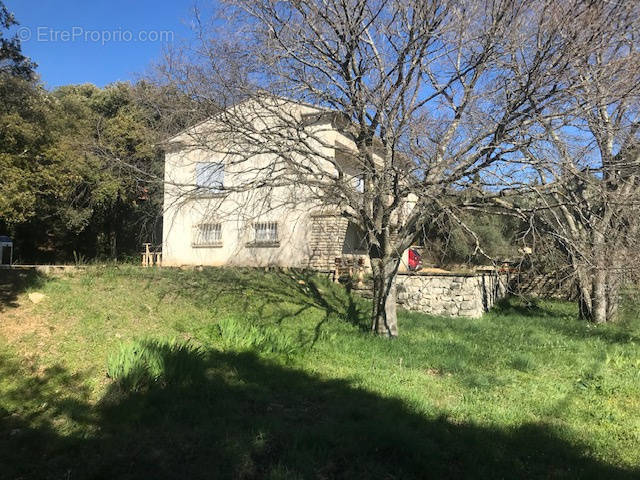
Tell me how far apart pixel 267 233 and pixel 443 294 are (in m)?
8.64

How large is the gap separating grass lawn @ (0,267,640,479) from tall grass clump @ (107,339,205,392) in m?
0.02

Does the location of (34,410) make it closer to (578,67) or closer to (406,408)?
(406,408)

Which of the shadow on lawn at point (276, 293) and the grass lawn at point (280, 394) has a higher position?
the shadow on lawn at point (276, 293)

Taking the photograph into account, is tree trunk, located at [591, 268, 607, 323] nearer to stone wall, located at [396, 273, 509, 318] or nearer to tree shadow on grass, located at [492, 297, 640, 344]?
tree shadow on grass, located at [492, 297, 640, 344]

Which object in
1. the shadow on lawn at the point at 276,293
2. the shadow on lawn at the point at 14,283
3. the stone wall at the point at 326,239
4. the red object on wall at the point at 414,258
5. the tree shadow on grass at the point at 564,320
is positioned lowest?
the tree shadow on grass at the point at 564,320

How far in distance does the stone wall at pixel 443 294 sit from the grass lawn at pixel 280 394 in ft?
8.37

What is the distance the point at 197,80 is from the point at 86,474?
647 centimetres

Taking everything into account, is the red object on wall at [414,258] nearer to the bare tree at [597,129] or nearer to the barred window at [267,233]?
the barred window at [267,233]

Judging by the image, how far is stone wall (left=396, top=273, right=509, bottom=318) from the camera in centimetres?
1259

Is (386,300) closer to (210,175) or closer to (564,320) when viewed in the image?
(210,175)

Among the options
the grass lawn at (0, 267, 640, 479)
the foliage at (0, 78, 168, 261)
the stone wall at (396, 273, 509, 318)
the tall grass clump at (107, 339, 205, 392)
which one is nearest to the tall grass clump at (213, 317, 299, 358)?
the grass lawn at (0, 267, 640, 479)

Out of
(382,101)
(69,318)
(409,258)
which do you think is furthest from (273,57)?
(409,258)

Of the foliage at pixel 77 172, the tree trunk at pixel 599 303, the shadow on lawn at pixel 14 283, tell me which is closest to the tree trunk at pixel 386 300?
the foliage at pixel 77 172

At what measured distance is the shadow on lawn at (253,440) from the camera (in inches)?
154
